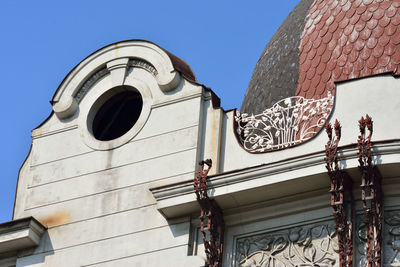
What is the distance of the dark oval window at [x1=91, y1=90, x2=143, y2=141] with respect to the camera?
21.2 meters

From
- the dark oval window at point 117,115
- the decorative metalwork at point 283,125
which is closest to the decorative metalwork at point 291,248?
the decorative metalwork at point 283,125

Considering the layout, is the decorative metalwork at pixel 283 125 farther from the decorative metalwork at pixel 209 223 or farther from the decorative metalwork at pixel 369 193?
the decorative metalwork at pixel 369 193

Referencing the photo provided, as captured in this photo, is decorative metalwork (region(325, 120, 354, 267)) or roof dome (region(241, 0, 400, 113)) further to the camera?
roof dome (region(241, 0, 400, 113))

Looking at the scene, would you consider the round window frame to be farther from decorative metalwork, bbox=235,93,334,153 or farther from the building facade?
decorative metalwork, bbox=235,93,334,153

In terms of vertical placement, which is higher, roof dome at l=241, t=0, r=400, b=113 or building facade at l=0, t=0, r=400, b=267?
roof dome at l=241, t=0, r=400, b=113

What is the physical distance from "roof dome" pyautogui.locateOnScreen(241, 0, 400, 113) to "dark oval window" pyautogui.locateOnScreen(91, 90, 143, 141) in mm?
3187

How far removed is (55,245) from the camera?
20.0 meters

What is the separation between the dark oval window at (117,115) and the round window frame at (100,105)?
114mm

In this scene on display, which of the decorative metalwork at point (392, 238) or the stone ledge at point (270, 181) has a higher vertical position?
the stone ledge at point (270, 181)

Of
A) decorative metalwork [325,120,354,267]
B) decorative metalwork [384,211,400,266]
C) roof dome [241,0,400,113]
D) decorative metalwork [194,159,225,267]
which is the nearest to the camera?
decorative metalwork [384,211,400,266]

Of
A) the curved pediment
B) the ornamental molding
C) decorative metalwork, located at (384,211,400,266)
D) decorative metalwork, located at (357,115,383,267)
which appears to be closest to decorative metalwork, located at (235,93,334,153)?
the ornamental molding

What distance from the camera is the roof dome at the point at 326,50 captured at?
2241cm

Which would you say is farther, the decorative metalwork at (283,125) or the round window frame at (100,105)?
the round window frame at (100,105)

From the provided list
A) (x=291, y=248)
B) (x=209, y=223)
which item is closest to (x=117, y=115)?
(x=209, y=223)
